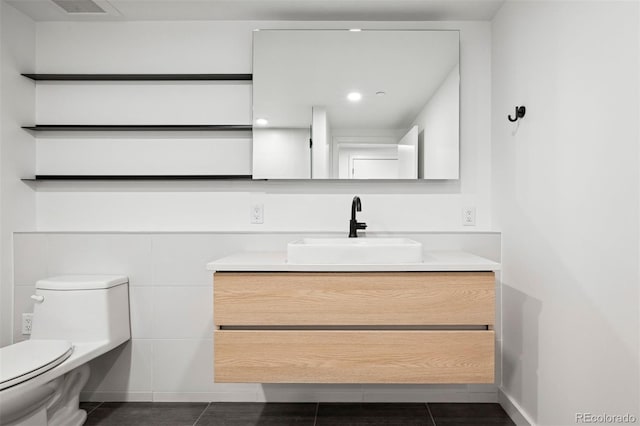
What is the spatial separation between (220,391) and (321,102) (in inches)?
65.1

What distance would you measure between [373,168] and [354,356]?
1044 millimetres

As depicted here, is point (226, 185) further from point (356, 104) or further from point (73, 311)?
point (73, 311)

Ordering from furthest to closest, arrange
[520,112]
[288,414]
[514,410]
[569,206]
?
[288,414], [514,410], [520,112], [569,206]

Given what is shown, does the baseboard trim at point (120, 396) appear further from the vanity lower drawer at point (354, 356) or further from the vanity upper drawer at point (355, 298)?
the vanity upper drawer at point (355, 298)

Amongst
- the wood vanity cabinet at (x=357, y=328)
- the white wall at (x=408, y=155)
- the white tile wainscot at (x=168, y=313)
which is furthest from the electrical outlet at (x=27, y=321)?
the white wall at (x=408, y=155)

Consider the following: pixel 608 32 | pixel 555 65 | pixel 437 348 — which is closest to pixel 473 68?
pixel 555 65

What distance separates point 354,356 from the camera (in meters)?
1.64

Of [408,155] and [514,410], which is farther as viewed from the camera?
[408,155]

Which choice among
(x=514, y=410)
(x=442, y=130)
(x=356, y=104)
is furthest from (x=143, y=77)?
(x=514, y=410)

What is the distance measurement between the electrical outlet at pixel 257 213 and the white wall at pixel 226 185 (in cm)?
3

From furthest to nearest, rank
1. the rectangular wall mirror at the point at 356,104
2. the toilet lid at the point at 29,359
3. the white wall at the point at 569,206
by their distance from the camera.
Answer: the rectangular wall mirror at the point at 356,104 < the toilet lid at the point at 29,359 < the white wall at the point at 569,206

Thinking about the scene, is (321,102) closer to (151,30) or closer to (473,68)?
(473,68)

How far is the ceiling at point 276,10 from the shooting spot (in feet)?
7.04

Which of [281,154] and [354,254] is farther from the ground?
[281,154]
